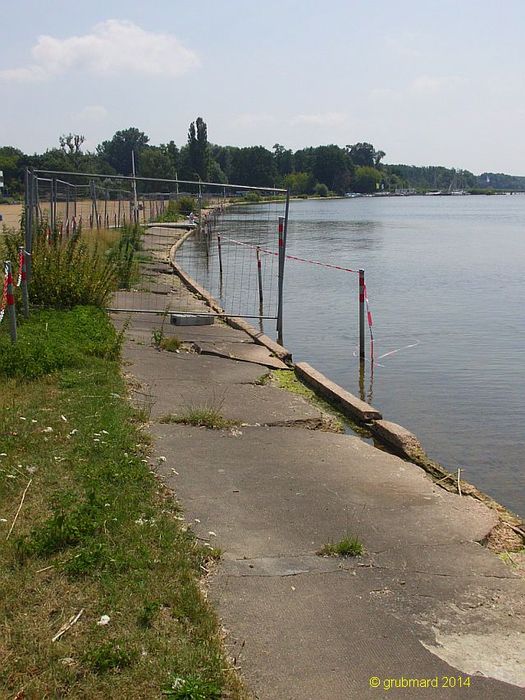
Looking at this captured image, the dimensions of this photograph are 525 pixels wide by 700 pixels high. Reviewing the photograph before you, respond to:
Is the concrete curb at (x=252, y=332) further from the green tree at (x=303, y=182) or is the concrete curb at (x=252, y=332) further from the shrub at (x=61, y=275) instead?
the green tree at (x=303, y=182)

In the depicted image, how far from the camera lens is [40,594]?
433cm

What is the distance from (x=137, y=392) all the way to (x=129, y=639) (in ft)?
17.2

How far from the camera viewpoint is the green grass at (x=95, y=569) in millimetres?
3676

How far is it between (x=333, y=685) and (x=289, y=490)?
2.61m

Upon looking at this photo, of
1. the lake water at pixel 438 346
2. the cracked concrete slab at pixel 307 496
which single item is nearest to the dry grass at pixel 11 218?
the lake water at pixel 438 346

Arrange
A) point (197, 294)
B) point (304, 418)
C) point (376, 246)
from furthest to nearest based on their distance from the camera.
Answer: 1. point (376, 246)
2. point (197, 294)
3. point (304, 418)

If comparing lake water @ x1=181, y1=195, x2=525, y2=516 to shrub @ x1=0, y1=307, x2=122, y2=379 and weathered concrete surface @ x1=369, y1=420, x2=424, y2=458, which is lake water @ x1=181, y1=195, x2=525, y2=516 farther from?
shrub @ x1=0, y1=307, x2=122, y2=379

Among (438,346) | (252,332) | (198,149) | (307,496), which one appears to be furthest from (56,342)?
(198,149)

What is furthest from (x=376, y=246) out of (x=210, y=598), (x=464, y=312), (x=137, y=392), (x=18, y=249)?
(x=210, y=598)

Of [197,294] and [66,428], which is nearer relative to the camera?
[66,428]

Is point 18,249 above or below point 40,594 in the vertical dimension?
above

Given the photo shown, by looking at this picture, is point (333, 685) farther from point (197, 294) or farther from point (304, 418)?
point (197, 294)

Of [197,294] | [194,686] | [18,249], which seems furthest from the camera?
[197,294]

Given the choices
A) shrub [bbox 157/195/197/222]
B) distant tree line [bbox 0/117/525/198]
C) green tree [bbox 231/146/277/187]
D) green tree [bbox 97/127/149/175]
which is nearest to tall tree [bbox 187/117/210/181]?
distant tree line [bbox 0/117/525/198]
